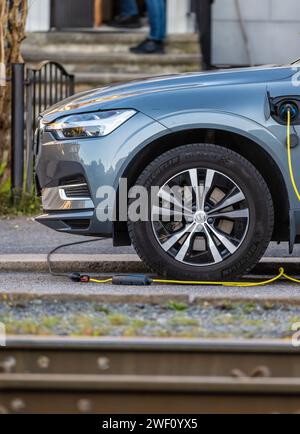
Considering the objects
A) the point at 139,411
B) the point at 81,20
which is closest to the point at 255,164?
the point at 139,411

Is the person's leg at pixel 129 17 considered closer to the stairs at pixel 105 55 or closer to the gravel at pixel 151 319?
the stairs at pixel 105 55

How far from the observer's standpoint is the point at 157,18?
1502 centimetres

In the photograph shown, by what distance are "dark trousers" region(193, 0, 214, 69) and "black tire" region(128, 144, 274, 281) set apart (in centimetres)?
836

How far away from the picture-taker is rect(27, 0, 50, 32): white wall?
1596cm

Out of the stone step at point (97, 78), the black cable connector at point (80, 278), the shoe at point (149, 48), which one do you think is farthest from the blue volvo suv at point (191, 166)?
the shoe at point (149, 48)

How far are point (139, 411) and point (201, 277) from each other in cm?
277

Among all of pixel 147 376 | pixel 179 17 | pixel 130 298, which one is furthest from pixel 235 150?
pixel 179 17

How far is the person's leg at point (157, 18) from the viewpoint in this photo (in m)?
14.9

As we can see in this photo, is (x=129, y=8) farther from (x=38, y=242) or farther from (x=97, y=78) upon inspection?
(x=38, y=242)

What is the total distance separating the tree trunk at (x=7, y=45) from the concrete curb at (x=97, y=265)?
309 centimetres

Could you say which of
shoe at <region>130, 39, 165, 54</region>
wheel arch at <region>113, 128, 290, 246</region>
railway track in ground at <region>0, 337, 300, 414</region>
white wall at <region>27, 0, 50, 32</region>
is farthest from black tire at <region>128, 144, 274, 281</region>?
white wall at <region>27, 0, 50, 32</region>

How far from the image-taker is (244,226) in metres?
7.62

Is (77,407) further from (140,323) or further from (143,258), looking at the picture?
(143,258)

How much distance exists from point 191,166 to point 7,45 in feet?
15.0
